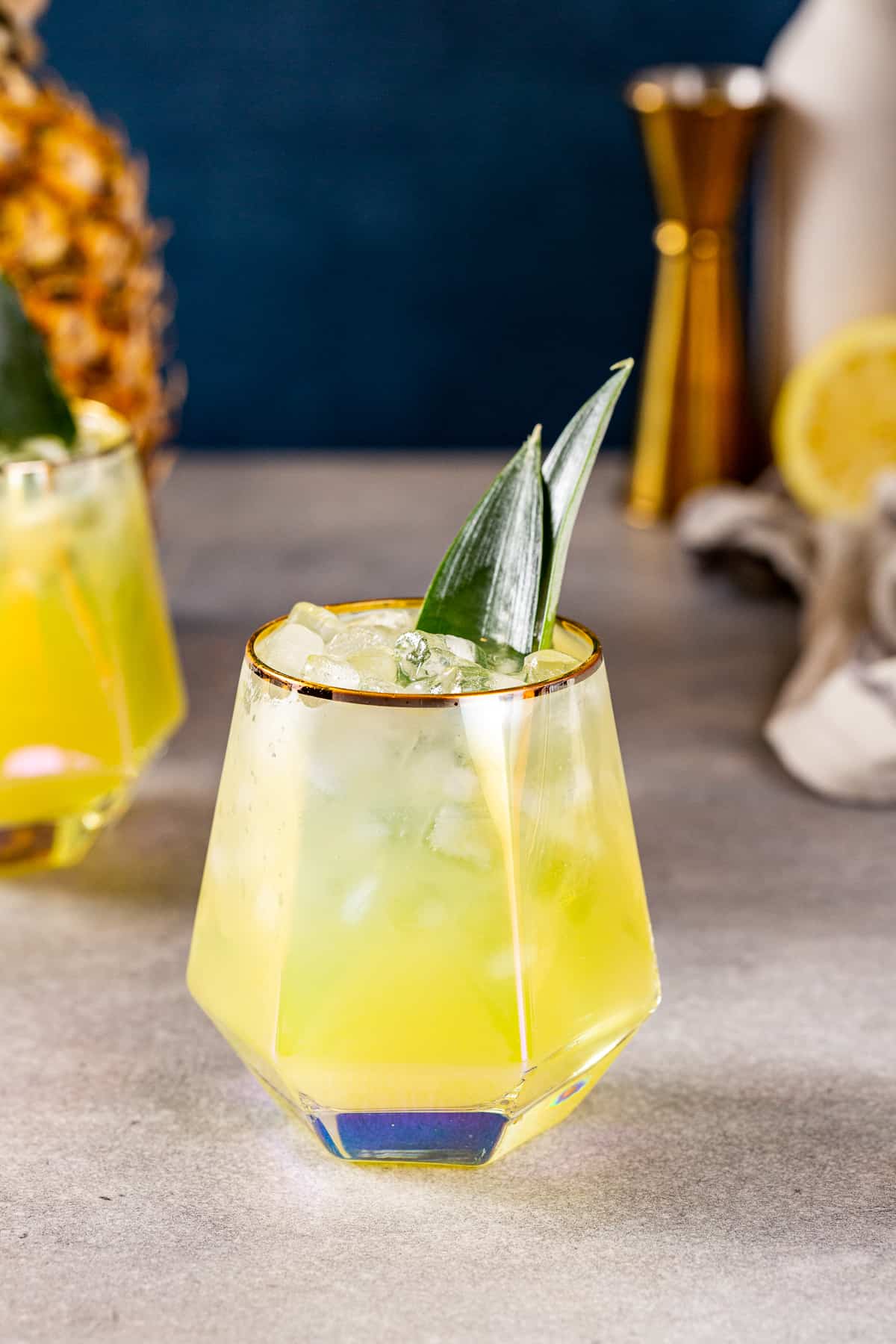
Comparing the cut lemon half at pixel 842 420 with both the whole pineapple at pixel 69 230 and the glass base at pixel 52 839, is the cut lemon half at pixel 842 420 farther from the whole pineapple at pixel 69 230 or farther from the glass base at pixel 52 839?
the glass base at pixel 52 839

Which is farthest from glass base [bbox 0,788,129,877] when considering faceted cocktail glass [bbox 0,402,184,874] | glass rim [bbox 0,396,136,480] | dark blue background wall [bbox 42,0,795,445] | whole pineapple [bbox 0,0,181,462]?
dark blue background wall [bbox 42,0,795,445]

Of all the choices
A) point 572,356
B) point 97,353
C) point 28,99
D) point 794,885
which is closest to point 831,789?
point 794,885

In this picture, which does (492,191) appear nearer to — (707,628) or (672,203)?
(672,203)

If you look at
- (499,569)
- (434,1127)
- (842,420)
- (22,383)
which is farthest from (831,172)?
(434,1127)

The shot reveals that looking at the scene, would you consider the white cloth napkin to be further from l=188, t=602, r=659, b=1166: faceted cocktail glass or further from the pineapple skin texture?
the pineapple skin texture

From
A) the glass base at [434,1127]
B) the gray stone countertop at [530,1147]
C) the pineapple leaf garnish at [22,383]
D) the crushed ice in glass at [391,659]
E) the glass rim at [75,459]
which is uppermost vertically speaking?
the pineapple leaf garnish at [22,383]

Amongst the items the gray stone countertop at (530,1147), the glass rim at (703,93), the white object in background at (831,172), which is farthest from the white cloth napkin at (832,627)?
the glass rim at (703,93)
